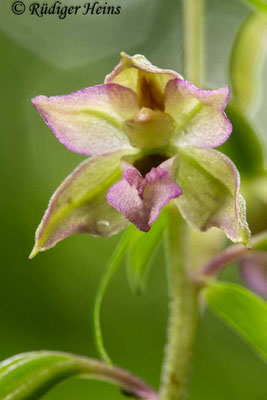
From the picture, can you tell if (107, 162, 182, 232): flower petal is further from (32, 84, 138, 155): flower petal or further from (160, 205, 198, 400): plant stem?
(160, 205, 198, 400): plant stem

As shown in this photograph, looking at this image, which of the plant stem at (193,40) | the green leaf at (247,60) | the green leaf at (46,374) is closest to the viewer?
the green leaf at (46,374)

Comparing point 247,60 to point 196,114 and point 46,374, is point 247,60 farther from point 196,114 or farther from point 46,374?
point 46,374

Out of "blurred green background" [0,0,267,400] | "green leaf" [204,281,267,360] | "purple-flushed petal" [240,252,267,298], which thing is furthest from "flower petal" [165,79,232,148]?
"blurred green background" [0,0,267,400]

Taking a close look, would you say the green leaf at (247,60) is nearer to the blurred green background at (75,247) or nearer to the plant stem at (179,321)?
the plant stem at (179,321)

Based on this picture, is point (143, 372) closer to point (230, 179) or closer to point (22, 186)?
point (22, 186)

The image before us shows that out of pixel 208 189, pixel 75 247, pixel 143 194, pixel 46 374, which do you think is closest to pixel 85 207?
pixel 143 194

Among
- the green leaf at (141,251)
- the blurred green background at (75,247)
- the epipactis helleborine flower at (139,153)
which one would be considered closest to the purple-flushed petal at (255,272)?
the green leaf at (141,251)

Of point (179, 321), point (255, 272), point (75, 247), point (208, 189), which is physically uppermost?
point (208, 189)
